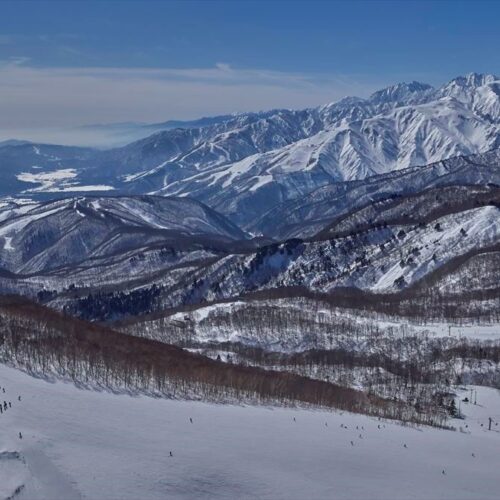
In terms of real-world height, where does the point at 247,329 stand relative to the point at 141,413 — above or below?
below

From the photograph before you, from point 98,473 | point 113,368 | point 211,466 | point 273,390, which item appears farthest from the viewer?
point 273,390

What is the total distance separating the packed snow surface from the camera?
3475cm

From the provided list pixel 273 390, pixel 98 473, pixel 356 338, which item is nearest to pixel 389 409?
pixel 273 390

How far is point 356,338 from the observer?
156 m

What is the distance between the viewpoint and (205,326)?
555 feet

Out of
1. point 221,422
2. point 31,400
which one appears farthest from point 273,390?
point 31,400

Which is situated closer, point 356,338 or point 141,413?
point 141,413

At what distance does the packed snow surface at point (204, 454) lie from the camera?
34750 mm

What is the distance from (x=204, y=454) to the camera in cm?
4028

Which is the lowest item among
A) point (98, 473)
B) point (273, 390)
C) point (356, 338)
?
point (356, 338)

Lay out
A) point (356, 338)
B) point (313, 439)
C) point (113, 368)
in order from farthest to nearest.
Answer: point (356, 338) < point (113, 368) < point (313, 439)

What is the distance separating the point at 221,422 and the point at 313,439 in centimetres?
625

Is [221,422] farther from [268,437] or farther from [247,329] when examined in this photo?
[247,329]

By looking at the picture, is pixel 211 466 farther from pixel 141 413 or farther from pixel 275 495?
pixel 141 413
